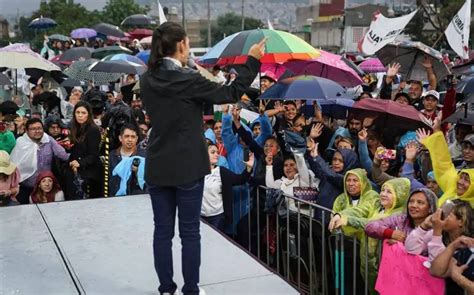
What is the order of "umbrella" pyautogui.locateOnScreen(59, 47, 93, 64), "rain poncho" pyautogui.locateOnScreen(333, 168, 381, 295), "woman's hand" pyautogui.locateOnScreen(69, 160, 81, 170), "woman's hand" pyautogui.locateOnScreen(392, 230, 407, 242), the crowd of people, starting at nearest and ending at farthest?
1. "woman's hand" pyautogui.locateOnScreen(392, 230, 407, 242)
2. the crowd of people
3. "rain poncho" pyautogui.locateOnScreen(333, 168, 381, 295)
4. "woman's hand" pyautogui.locateOnScreen(69, 160, 81, 170)
5. "umbrella" pyautogui.locateOnScreen(59, 47, 93, 64)

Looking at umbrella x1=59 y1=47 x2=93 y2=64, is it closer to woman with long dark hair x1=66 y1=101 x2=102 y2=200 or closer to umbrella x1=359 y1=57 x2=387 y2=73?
umbrella x1=359 y1=57 x2=387 y2=73

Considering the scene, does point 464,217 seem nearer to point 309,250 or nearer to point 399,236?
point 399,236

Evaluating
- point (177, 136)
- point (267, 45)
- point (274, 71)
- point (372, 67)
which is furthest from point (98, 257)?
point (372, 67)

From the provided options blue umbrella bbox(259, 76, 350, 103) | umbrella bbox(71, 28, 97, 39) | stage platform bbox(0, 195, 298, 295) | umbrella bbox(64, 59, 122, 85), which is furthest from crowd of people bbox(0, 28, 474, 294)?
umbrella bbox(71, 28, 97, 39)

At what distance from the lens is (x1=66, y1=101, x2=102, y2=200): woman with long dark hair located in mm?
6137

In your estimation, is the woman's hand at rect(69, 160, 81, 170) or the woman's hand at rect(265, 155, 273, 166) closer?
the woman's hand at rect(265, 155, 273, 166)

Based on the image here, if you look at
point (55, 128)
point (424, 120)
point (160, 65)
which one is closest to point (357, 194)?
point (424, 120)

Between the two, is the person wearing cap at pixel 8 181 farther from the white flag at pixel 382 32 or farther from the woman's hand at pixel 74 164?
the white flag at pixel 382 32

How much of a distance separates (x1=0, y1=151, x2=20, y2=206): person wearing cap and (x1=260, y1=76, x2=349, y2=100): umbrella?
286cm

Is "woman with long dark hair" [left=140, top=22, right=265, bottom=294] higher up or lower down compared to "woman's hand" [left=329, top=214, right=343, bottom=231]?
higher up

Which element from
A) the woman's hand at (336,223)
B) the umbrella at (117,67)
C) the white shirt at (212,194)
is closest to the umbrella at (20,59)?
the umbrella at (117,67)

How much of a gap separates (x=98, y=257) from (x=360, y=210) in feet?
6.58

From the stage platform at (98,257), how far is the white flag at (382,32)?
4.54 meters

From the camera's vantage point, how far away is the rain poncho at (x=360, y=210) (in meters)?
4.26
